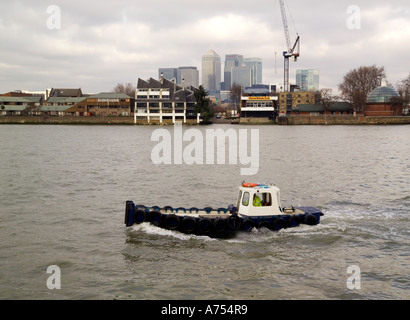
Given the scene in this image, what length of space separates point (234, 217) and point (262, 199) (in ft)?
6.36

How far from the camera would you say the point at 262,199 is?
23.3m

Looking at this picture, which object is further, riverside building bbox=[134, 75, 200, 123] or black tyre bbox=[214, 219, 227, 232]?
riverside building bbox=[134, 75, 200, 123]

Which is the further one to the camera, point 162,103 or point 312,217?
point 162,103

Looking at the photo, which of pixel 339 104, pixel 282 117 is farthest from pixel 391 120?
pixel 282 117

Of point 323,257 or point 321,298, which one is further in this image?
point 323,257

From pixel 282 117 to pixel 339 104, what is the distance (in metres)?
24.6

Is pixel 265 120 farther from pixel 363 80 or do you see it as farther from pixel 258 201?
pixel 258 201

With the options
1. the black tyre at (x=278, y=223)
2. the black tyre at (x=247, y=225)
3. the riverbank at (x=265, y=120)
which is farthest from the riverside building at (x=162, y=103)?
the black tyre at (x=247, y=225)

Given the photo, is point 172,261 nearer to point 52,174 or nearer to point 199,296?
point 199,296

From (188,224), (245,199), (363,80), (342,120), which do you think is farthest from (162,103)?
(188,224)

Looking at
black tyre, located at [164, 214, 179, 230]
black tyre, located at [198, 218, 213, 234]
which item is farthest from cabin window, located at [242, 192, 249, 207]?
black tyre, located at [164, 214, 179, 230]

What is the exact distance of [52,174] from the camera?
43.3 metres

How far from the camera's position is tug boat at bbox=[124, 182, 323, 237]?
73.4 ft

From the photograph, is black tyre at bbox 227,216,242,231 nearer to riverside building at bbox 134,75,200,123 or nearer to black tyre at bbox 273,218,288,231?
black tyre at bbox 273,218,288,231
